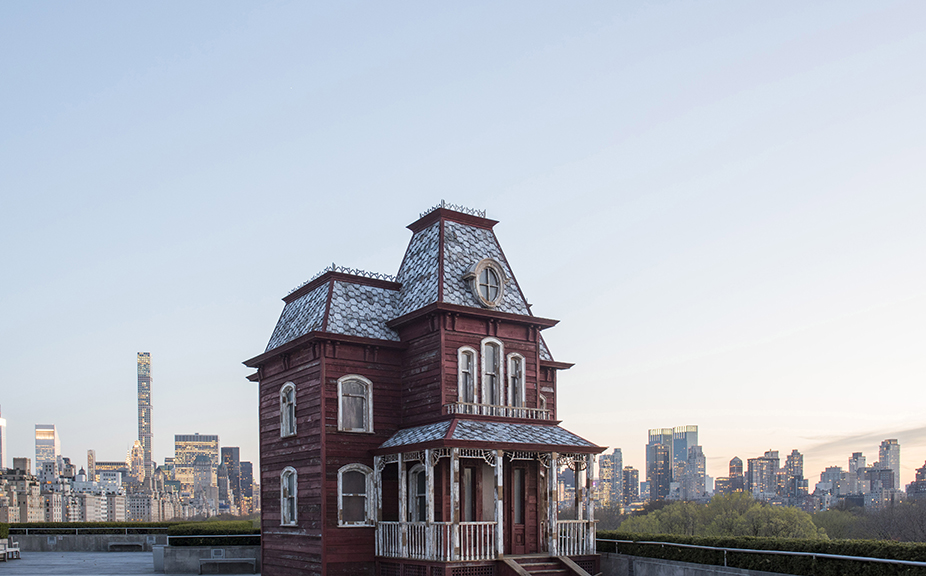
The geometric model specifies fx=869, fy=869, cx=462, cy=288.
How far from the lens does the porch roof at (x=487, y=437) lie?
2259 cm

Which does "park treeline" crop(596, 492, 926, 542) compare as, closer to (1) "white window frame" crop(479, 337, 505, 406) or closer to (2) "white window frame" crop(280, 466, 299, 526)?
(1) "white window frame" crop(479, 337, 505, 406)

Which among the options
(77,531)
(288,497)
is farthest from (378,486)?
(77,531)

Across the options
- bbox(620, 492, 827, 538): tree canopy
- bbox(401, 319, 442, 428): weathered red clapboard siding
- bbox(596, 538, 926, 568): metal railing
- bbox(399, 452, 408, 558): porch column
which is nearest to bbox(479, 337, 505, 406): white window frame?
bbox(401, 319, 442, 428): weathered red clapboard siding

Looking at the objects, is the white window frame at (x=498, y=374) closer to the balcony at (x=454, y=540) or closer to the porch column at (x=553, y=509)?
the porch column at (x=553, y=509)

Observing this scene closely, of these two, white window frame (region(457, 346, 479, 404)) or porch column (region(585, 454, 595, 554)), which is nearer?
porch column (region(585, 454, 595, 554))

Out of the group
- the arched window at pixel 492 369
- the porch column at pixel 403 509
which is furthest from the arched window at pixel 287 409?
the arched window at pixel 492 369

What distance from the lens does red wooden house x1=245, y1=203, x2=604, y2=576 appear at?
76.3 feet

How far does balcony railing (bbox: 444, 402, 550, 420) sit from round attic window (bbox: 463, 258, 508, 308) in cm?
307

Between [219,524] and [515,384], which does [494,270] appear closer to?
[515,384]

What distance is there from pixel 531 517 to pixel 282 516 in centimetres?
764

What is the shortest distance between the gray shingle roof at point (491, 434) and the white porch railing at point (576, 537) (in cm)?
226

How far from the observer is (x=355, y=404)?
25547 millimetres

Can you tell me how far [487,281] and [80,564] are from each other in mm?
20031

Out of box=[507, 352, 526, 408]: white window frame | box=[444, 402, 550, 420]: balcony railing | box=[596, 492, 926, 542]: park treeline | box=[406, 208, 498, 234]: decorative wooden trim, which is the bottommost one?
box=[596, 492, 926, 542]: park treeline
